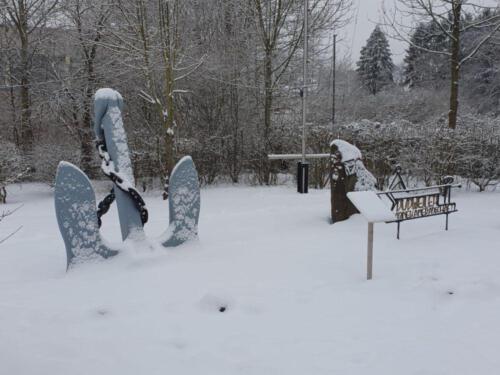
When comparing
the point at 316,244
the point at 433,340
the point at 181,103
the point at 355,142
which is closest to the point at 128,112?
the point at 181,103

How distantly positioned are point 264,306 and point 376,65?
35952mm

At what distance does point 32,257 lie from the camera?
5078 mm

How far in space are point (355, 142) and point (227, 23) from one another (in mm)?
5313

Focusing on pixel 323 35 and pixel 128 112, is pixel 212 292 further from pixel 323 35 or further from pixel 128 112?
pixel 323 35

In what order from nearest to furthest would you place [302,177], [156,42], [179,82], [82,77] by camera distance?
[302,177] < [156,42] < [179,82] < [82,77]

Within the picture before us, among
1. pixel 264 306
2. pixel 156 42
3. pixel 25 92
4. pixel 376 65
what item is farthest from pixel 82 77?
Result: pixel 376 65

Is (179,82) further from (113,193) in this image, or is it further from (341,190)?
(113,193)

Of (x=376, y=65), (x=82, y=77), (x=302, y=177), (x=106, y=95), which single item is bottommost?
(x=302, y=177)

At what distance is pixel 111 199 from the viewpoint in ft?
15.3

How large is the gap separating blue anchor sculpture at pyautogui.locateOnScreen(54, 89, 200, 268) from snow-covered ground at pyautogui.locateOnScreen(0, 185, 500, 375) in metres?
0.21

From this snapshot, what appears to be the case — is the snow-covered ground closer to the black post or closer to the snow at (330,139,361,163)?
the snow at (330,139,361,163)

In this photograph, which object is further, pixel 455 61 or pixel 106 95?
pixel 455 61

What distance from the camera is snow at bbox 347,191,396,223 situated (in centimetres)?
386

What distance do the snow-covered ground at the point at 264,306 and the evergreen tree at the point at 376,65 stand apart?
32.1 metres
